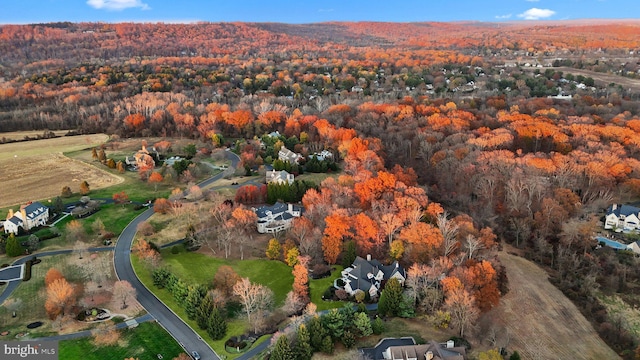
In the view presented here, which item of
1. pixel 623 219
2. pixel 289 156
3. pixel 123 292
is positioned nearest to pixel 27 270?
pixel 123 292

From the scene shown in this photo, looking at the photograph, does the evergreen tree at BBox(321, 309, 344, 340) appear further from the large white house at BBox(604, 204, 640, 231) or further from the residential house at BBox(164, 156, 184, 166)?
the residential house at BBox(164, 156, 184, 166)

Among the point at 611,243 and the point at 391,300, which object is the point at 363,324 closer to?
the point at 391,300

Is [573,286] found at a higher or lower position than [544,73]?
lower

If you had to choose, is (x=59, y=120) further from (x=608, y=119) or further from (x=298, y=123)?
(x=608, y=119)

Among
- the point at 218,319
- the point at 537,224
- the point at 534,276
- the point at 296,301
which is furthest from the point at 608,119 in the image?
the point at 218,319

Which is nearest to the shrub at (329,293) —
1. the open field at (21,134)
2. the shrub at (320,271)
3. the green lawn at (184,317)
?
the shrub at (320,271)

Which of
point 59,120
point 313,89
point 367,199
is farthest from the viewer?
point 313,89

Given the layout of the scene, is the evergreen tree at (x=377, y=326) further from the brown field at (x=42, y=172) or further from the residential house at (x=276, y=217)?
the brown field at (x=42, y=172)
